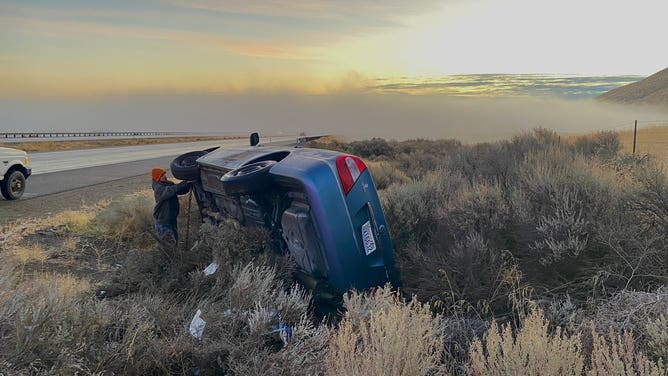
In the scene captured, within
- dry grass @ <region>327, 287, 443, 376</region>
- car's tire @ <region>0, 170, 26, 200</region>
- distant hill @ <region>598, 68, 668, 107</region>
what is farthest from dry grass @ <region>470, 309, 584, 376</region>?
distant hill @ <region>598, 68, 668, 107</region>

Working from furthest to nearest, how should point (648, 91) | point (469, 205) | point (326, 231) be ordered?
point (648, 91) → point (469, 205) → point (326, 231)

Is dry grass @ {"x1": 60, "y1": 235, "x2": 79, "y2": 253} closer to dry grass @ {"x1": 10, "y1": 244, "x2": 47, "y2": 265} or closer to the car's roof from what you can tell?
dry grass @ {"x1": 10, "y1": 244, "x2": 47, "y2": 265}

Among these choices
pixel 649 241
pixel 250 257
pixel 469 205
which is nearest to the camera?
pixel 649 241

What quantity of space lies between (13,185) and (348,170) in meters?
13.0

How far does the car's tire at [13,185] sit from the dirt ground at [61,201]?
211mm

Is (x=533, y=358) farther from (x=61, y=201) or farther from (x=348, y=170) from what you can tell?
(x=61, y=201)

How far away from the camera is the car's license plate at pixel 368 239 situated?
4418 millimetres

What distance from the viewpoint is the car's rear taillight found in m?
4.39

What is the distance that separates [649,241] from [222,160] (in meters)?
4.74

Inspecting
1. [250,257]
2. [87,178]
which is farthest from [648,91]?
[250,257]

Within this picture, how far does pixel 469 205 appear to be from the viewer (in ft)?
20.3

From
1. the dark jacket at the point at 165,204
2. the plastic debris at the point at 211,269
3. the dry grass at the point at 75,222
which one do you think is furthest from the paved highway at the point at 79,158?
the plastic debris at the point at 211,269

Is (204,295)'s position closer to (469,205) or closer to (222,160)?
(222,160)

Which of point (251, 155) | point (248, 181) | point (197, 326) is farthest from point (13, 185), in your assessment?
point (197, 326)
